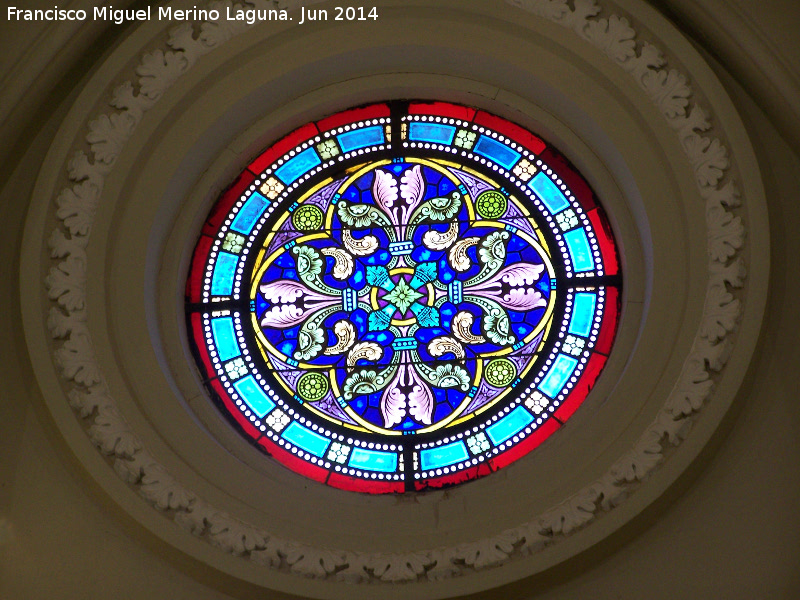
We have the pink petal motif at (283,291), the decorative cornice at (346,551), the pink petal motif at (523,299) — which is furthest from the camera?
the pink petal motif at (283,291)

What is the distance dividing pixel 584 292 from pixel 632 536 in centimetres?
136

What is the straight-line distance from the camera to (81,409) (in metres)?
5.05

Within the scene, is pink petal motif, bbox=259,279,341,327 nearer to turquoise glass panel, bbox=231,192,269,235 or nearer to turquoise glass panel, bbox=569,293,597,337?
turquoise glass panel, bbox=231,192,269,235

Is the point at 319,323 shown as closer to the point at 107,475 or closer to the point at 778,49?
the point at 107,475

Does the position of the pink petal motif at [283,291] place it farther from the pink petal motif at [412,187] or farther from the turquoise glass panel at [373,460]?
the turquoise glass panel at [373,460]

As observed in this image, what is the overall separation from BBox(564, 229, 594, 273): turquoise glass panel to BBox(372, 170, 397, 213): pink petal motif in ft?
3.05

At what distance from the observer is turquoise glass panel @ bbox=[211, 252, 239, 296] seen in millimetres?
5789

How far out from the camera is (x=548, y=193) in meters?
5.83

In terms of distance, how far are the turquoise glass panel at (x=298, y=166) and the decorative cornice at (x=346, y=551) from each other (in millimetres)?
757

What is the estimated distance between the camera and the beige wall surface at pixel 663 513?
4652mm

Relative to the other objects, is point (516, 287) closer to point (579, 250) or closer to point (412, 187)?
point (579, 250)

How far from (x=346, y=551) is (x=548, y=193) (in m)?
2.16

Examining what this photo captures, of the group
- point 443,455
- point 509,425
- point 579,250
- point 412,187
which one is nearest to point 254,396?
point 443,455

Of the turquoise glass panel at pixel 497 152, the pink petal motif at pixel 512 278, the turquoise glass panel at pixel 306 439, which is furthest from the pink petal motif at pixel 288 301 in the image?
the turquoise glass panel at pixel 497 152
